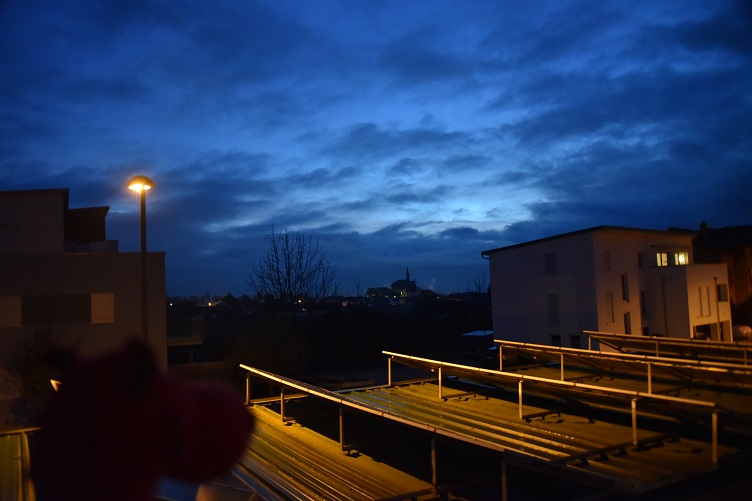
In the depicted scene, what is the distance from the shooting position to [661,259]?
112 ft

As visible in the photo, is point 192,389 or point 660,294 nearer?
point 192,389

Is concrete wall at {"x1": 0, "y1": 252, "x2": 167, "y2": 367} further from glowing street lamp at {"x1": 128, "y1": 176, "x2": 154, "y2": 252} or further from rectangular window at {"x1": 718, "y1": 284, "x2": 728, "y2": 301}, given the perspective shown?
rectangular window at {"x1": 718, "y1": 284, "x2": 728, "y2": 301}

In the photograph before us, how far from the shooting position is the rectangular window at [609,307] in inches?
1193

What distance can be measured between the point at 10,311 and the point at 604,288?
26051mm

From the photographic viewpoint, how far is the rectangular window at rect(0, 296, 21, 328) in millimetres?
20578

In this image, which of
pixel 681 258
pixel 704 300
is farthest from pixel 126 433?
pixel 681 258

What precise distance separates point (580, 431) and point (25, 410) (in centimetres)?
1719

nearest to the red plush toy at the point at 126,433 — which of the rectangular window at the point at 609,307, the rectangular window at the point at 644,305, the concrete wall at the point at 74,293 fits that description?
the concrete wall at the point at 74,293

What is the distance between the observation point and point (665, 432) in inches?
316

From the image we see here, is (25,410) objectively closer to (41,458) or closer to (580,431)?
(580,431)

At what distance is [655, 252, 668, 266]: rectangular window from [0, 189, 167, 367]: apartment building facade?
2667 cm

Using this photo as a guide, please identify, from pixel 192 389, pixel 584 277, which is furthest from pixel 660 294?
pixel 192 389

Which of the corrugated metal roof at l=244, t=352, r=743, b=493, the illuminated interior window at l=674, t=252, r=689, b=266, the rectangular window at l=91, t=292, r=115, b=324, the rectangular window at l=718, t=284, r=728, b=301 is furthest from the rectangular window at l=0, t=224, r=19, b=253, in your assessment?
the rectangular window at l=718, t=284, r=728, b=301

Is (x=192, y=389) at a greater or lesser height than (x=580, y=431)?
greater
